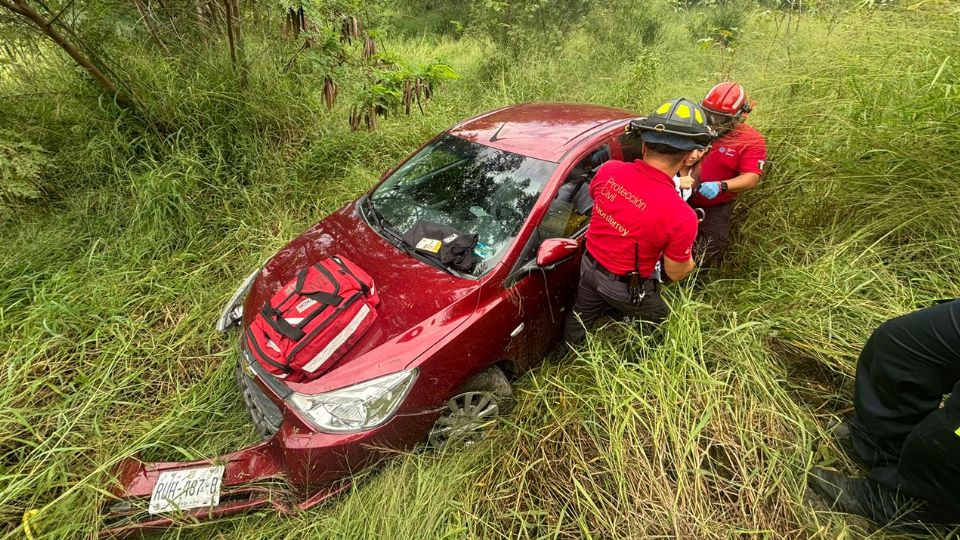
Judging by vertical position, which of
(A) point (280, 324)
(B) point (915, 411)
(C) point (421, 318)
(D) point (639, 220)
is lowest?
(B) point (915, 411)

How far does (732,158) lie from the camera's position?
98.3 inches

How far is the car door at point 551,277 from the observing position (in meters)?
2.15

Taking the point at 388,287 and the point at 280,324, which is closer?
the point at 280,324

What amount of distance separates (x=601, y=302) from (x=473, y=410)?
90cm

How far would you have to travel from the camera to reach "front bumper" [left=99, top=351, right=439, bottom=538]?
5.68ft

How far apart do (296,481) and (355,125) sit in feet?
9.76

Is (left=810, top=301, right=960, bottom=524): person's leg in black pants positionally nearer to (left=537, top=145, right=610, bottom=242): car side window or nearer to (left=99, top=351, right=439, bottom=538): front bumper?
(left=537, top=145, right=610, bottom=242): car side window

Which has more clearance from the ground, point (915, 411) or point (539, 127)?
point (539, 127)

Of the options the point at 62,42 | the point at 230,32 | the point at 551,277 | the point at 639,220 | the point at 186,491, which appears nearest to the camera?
the point at 186,491

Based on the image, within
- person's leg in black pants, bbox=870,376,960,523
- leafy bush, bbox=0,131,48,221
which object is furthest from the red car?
leafy bush, bbox=0,131,48,221

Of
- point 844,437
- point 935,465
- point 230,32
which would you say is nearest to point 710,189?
point 844,437

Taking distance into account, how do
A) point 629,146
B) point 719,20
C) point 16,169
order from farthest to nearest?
point 719,20 → point 16,169 → point 629,146

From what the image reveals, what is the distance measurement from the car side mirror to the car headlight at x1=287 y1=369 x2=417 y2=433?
2.67ft

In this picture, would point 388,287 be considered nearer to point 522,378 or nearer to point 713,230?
point 522,378
